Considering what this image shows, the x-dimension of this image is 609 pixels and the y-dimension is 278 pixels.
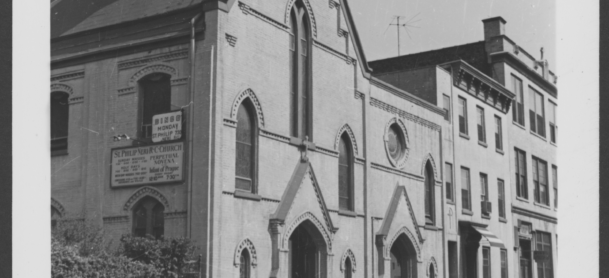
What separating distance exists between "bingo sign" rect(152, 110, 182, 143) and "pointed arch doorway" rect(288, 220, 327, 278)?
17.0 ft

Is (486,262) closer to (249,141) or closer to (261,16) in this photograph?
(249,141)

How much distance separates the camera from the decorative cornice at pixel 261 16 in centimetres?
2243

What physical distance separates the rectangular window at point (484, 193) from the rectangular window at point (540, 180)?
206 inches

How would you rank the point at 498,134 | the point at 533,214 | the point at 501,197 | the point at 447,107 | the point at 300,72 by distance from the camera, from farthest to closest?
1. the point at 533,214
2. the point at 498,134
3. the point at 501,197
4. the point at 447,107
5. the point at 300,72

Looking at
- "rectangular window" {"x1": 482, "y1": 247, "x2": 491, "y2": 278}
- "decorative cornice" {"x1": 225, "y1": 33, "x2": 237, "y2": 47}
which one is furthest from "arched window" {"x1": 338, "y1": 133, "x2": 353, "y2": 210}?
"rectangular window" {"x1": 482, "y1": 247, "x2": 491, "y2": 278}

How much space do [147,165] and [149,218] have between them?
1333 millimetres

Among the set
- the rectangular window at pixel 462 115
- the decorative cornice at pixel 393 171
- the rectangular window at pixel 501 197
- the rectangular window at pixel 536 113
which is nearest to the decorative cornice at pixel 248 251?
the decorative cornice at pixel 393 171

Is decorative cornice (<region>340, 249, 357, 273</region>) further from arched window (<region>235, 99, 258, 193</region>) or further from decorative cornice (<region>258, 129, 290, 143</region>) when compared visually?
arched window (<region>235, 99, 258, 193</region>)

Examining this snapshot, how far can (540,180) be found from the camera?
4075cm

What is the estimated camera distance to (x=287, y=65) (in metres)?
24.1

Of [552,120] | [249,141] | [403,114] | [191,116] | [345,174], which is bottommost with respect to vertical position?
[345,174]

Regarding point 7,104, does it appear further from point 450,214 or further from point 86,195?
point 450,214

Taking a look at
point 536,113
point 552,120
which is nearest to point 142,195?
point 536,113

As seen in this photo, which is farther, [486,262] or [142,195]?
[486,262]
